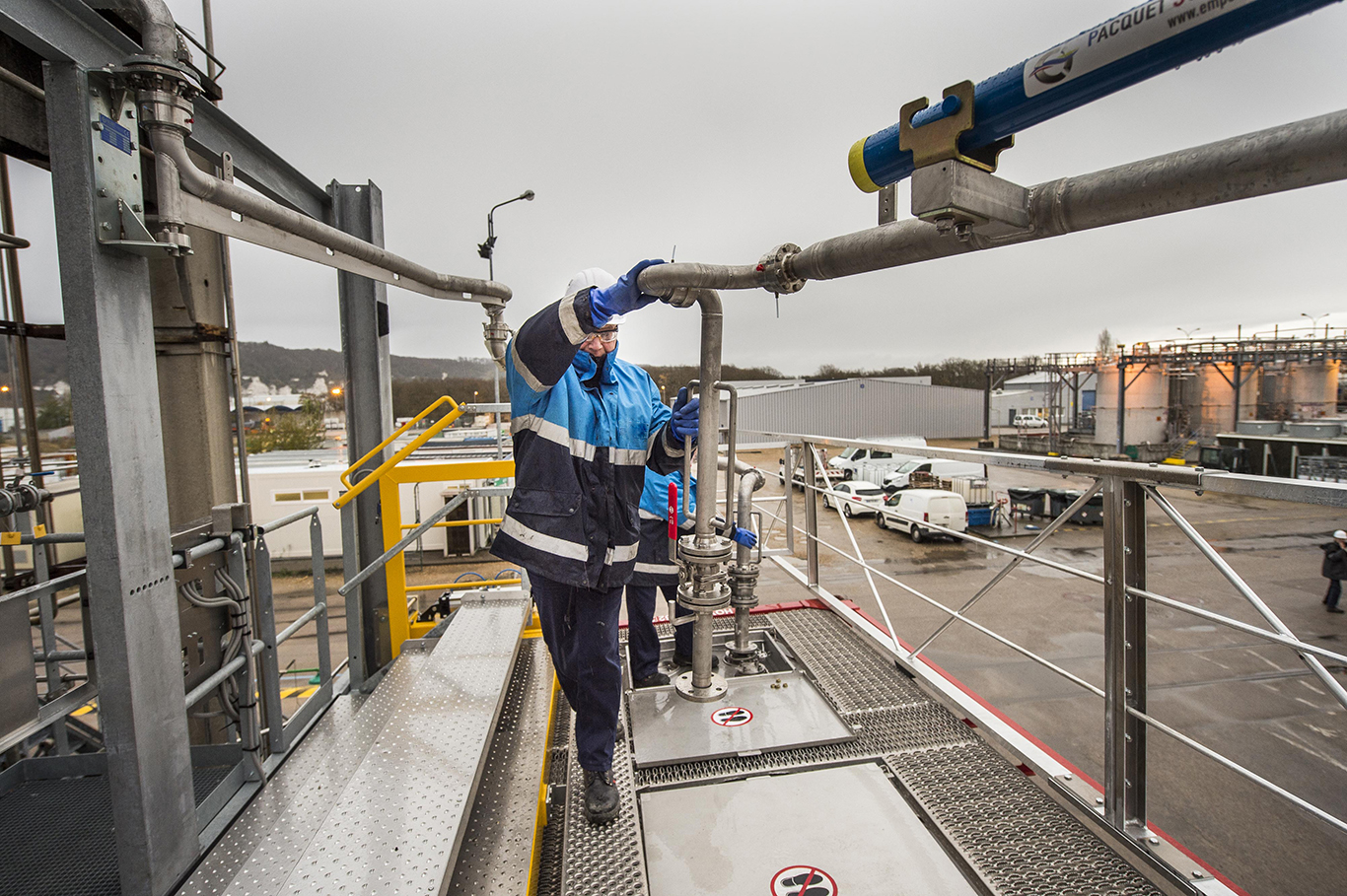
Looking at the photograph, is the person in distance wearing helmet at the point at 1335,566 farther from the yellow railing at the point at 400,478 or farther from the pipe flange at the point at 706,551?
the yellow railing at the point at 400,478

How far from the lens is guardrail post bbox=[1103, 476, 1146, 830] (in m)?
1.96

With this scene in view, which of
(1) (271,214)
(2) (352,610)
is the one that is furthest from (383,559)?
(1) (271,214)

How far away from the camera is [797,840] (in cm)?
200

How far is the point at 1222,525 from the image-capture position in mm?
17516

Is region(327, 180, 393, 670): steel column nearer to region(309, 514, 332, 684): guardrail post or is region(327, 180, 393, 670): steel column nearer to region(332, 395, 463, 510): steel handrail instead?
region(332, 395, 463, 510): steel handrail

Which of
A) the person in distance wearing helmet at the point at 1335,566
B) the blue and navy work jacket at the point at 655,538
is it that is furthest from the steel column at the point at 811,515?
the person in distance wearing helmet at the point at 1335,566

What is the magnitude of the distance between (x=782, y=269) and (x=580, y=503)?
3.79ft

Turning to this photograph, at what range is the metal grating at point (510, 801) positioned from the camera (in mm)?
1935

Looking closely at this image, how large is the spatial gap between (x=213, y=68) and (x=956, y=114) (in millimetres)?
3651

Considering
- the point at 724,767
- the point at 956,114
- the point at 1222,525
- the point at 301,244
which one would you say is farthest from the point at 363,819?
the point at 1222,525

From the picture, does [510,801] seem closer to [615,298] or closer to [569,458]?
[569,458]

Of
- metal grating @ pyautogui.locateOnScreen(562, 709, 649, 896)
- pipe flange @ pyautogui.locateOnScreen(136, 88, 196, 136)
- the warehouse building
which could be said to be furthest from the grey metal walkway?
the warehouse building

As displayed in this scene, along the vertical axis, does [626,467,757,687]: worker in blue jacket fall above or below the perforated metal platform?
above

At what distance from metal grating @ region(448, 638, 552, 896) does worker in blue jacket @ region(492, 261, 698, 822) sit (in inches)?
10.4
